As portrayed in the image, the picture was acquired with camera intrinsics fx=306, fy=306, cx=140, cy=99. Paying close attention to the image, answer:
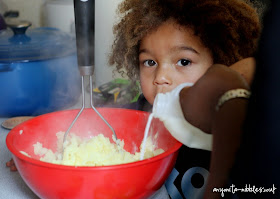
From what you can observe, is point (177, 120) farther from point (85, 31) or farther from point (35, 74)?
point (35, 74)

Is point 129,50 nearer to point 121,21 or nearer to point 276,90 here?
point 121,21

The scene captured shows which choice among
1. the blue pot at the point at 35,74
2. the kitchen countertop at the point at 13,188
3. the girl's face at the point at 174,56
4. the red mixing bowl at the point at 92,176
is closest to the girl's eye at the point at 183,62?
the girl's face at the point at 174,56

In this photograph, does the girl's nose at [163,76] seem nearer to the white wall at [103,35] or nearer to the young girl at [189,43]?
the young girl at [189,43]

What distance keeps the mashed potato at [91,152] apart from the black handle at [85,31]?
172 millimetres

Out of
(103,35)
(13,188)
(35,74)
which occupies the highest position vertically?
(103,35)

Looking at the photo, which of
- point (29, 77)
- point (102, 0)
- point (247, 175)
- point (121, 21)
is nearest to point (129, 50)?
point (121, 21)

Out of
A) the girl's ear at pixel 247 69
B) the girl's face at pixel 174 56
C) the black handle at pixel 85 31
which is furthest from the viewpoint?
the girl's face at pixel 174 56

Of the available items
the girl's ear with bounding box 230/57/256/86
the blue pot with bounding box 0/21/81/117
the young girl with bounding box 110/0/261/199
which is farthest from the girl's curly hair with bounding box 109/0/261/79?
the blue pot with bounding box 0/21/81/117

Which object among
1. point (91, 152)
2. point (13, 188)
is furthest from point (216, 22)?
point (13, 188)

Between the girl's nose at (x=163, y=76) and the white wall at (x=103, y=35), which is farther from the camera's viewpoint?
the white wall at (x=103, y=35)

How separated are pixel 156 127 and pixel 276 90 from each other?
0.33 m

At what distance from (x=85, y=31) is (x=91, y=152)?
247mm

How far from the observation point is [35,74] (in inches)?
35.4

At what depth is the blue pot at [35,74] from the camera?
2.92 feet
